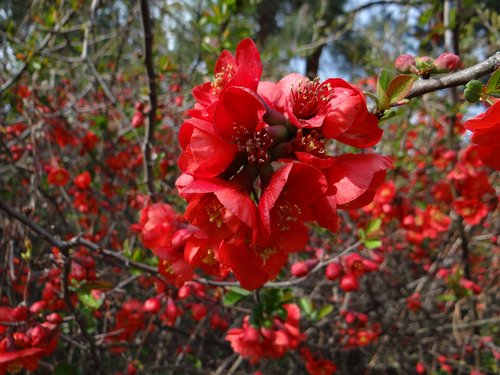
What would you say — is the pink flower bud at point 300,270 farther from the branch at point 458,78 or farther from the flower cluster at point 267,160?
the branch at point 458,78

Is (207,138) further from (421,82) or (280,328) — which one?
(280,328)

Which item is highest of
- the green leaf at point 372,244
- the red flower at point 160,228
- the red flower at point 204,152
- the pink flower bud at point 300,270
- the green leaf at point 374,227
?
the red flower at point 204,152

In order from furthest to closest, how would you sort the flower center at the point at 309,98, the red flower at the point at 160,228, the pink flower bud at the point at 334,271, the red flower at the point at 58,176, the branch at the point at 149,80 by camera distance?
1. the red flower at the point at 58,176
2. the pink flower bud at the point at 334,271
3. the branch at the point at 149,80
4. the red flower at the point at 160,228
5. the flower center at the point at 309,98

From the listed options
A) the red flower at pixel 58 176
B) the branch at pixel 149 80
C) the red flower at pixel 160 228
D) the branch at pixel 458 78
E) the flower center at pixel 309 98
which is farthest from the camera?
the red flower at pixel 58 176

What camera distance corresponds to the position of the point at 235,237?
648 mm

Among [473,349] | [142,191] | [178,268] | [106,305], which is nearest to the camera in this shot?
[178,268]

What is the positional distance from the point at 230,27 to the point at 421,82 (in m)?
1.91

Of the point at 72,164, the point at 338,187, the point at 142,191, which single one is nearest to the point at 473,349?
the point at 142,191

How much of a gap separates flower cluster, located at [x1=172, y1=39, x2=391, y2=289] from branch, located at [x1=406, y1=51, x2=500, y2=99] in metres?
0.08

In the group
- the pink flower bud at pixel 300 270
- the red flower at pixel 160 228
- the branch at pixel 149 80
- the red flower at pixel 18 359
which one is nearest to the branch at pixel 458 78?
the red flower at pixel 160 228

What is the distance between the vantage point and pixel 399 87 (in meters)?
0.56

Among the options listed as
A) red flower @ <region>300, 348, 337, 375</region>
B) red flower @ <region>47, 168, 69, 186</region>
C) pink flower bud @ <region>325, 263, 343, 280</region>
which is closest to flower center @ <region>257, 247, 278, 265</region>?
pink flower bud @ <region>325, 263, 343, 280</region>

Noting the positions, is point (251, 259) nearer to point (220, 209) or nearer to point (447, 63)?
point (220, 209)

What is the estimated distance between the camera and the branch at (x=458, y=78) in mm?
524
